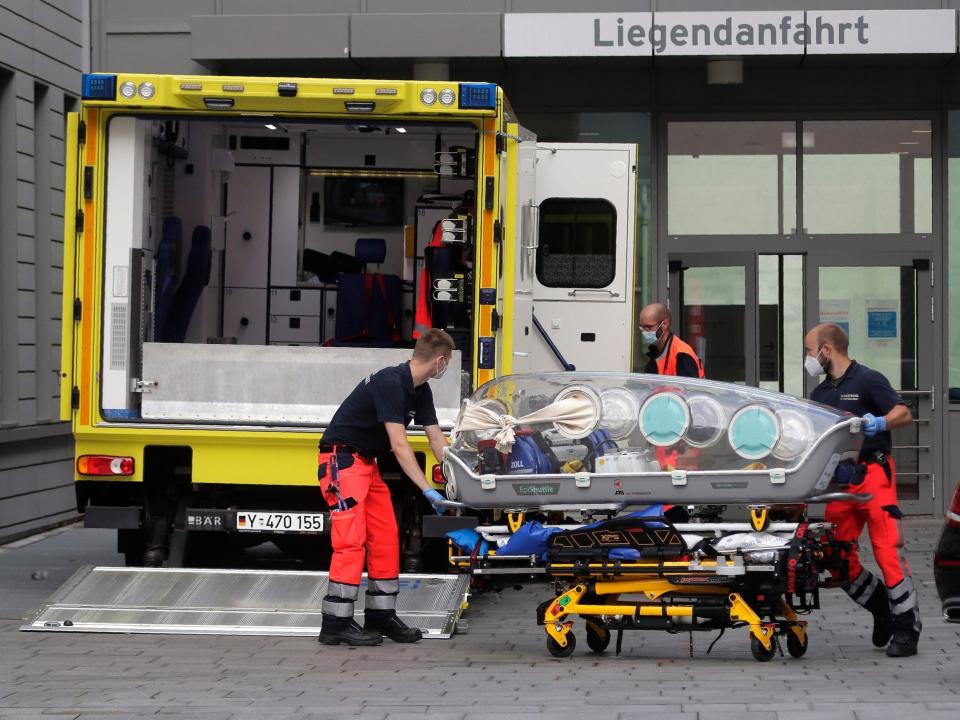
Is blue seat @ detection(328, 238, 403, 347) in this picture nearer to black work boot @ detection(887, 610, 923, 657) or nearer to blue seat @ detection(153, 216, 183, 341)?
blue seat @ detection(153, 216, 183, 341)

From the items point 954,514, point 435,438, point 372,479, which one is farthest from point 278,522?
point 954,514

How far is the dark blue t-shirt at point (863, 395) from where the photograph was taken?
26.4ft

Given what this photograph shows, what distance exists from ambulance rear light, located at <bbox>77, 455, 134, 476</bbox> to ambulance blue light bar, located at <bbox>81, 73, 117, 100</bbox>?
6.72ft

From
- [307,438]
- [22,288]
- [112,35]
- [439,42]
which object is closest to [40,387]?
[22,288]

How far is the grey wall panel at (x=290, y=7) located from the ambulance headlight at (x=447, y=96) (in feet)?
19.5

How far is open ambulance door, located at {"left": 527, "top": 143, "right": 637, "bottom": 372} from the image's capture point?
38.8 feet

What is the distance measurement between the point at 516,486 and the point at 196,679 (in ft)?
5.57

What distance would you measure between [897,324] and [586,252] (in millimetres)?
4602

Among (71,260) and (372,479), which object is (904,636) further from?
(71,260)

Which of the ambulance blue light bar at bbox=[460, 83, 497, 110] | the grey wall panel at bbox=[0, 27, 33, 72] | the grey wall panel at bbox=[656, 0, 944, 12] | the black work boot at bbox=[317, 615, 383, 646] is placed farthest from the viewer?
the grey wall panel at bbox=[656, 0, 944, 12]

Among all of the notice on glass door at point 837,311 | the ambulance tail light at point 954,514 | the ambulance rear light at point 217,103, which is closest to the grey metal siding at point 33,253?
the ambulance rear light at point 217,103

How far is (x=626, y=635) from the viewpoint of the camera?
897 cm

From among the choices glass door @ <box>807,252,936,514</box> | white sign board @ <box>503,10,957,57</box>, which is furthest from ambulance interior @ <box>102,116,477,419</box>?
glass door @ <box>807,252,936,514</box>

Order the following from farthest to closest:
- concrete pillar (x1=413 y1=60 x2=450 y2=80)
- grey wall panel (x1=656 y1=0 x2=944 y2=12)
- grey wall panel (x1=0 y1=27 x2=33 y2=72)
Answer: concrete pillar (x1=413 y1=60 x2=450 y2=80) < grey wall panel (x1=656 y1=0 x2=944 y2=12) < grey wall panel (x1=0 y1=27 x2=33 y2=72)
